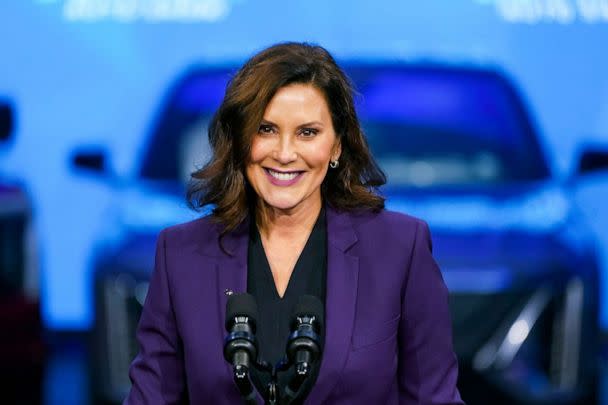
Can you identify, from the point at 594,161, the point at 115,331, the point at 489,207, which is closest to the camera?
the point at 115,331

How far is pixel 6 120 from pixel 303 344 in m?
4.82

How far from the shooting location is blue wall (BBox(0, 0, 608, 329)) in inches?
248

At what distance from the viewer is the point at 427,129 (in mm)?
5543

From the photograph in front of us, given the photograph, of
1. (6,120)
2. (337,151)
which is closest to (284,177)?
(337,151)

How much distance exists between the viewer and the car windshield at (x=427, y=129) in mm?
5484

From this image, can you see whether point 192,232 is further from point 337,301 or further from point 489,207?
point 489,207

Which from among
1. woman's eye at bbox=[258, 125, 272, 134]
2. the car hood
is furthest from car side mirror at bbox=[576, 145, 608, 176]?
woman's eye at bbox=[258, 125, 272, 134]

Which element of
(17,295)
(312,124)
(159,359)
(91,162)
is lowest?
(17,295)

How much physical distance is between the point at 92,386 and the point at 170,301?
2.61 metres

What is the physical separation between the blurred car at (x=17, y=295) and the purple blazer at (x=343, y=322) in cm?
381

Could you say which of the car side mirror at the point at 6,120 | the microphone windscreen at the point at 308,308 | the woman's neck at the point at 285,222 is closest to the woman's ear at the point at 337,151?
the woman's neck at the point at 285,222

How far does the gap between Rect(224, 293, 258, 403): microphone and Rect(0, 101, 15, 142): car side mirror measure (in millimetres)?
4666

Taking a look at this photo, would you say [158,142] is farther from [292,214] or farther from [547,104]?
[292,214]

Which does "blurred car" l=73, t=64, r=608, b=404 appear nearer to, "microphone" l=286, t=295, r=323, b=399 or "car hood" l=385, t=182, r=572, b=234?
"car hood" l=385, t=182, r=572, b=234
